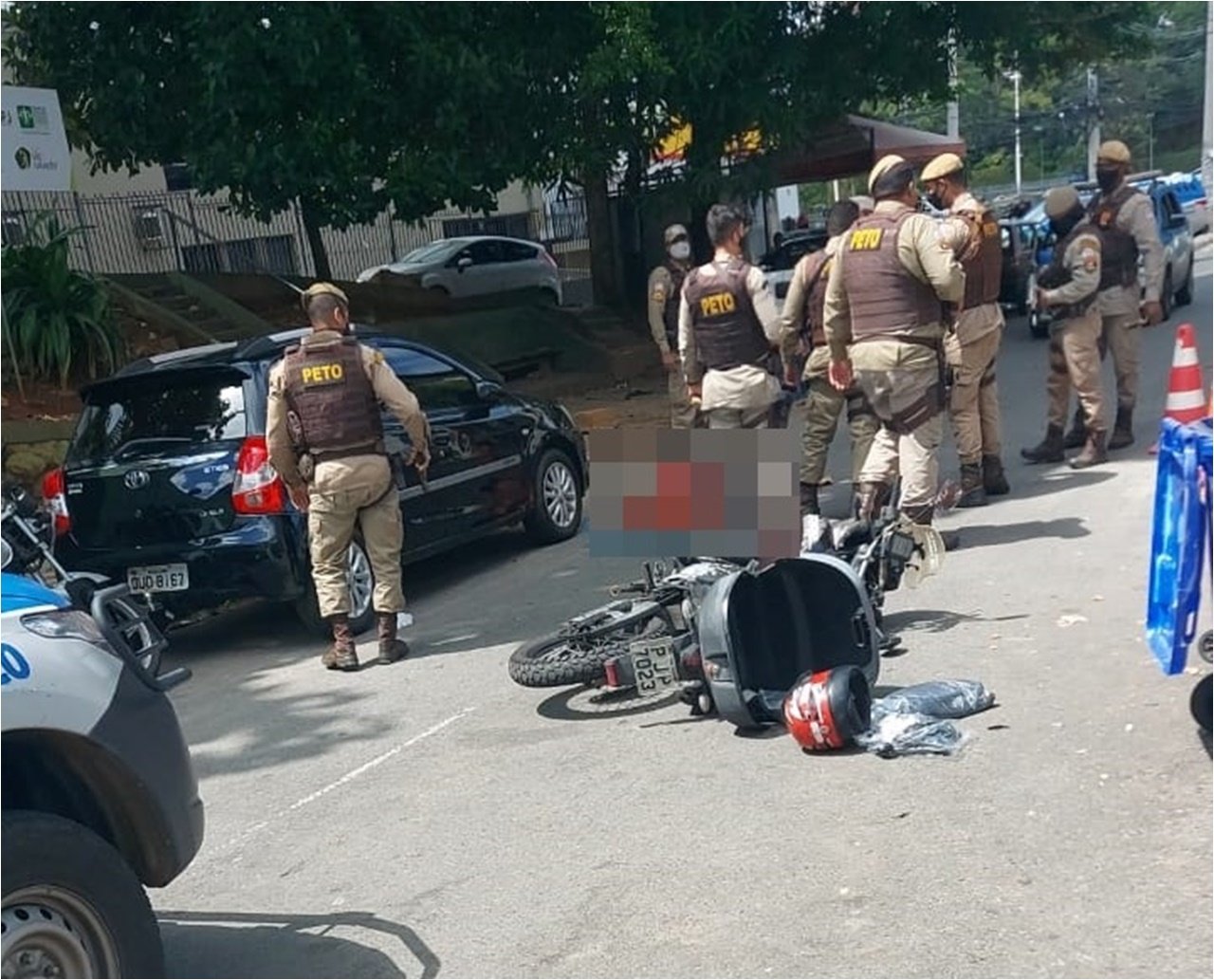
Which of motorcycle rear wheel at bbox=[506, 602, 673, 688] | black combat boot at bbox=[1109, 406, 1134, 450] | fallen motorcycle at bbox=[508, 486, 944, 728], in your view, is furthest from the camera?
black combat boot at bbox=[1109, 406, 1134, 450]

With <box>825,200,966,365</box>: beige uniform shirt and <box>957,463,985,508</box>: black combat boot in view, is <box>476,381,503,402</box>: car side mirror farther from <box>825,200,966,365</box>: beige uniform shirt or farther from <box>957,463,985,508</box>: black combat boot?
<box>957,463,985,508</box>: black combat boot

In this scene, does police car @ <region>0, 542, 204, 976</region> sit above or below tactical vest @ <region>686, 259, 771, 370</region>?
below

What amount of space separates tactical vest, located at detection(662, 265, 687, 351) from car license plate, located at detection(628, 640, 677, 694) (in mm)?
5695

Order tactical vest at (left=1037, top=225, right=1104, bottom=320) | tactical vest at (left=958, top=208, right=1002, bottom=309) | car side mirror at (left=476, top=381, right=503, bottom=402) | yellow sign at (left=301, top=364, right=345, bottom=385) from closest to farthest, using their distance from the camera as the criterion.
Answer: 1. yellow sign at (left=301, top=364, right=345, bottom=385)
2. tactical vest at (left=958, top=208, right=1002, bottom=309)
3. car side mirror at (left=476, top=381, right=503, bottom=402)
4. tactical vest at (left=1037, top=225, right=1104, bottom=320)

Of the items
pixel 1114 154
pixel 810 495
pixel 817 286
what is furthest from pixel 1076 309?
pixel 810 495

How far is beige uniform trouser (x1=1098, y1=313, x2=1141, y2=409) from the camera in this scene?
9852 millimetres

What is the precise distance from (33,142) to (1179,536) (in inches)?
400

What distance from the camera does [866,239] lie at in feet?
23.1

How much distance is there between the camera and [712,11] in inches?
538

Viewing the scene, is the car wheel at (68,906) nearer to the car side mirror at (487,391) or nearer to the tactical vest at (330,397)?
the tactical vest at (330,397)

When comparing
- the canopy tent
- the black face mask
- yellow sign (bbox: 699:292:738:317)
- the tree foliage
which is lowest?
yellow sign (bbox: 699:292:738:317)

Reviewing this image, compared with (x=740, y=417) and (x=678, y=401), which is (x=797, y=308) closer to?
(x=740, y=417)

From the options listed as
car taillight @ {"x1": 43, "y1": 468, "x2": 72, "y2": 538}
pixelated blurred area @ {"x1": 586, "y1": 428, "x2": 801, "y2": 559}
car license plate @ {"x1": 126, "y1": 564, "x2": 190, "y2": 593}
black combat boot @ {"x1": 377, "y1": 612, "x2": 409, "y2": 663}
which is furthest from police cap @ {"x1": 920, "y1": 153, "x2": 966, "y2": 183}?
car taillight @ {"x1": 43, "y1": 468, "x2": 72, "y2": 538}

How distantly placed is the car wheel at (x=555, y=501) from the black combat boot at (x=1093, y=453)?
3512 mm
